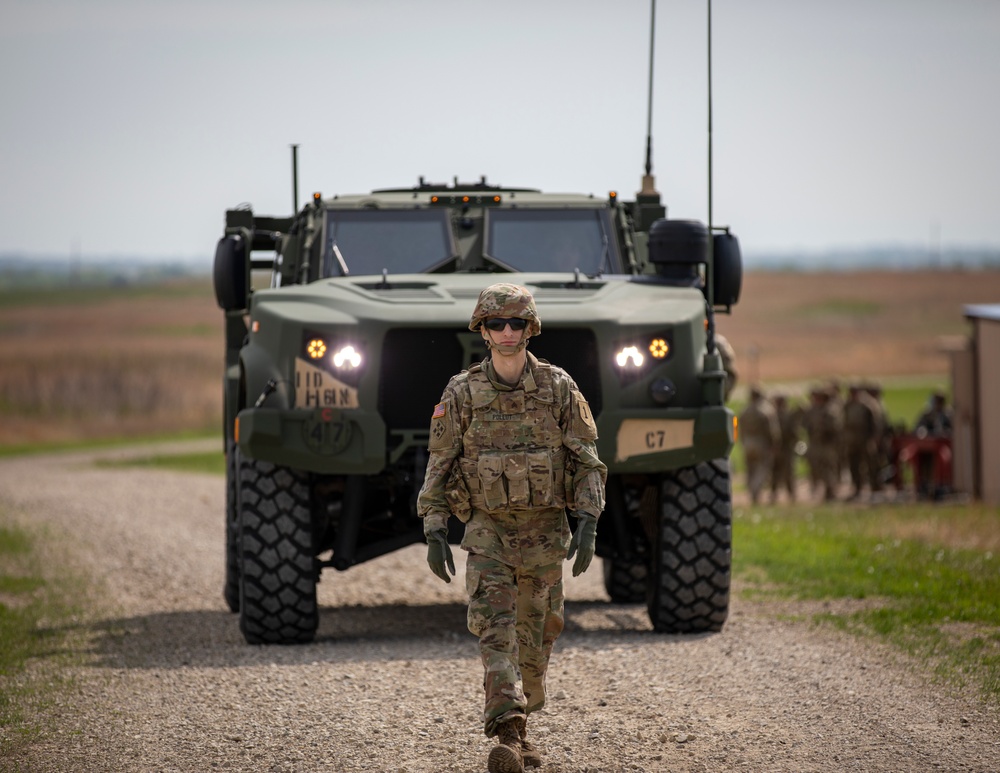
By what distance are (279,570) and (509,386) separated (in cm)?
297

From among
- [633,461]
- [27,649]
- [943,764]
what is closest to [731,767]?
[943,764]

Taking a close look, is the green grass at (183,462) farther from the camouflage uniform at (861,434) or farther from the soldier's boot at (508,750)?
the soldier's boot at (508,750)

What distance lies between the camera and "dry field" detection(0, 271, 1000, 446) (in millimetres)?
40062

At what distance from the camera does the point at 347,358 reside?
836 centimetres

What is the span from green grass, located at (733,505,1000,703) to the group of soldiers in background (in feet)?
18.4

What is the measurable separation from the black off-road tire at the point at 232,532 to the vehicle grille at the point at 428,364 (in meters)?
1.40

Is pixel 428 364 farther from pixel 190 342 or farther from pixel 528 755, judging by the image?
pixel 190 342

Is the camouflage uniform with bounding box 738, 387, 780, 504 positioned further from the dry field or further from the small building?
the dry field

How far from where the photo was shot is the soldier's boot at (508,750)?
226 inches

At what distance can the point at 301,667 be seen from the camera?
26.3 feet

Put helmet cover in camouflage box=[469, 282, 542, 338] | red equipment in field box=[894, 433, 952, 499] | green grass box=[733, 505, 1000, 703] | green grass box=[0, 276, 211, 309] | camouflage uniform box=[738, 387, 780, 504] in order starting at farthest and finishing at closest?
green grass box=[0, 276, 211, 309]
red equipment in field box=[894, 433, 952, 499]
camouflage uniform box=[738, 387, 780, 504]
green grass box=[733, 505, 1000, 703]
helmet cover in camouflage box=[469, 282, 542, 338]

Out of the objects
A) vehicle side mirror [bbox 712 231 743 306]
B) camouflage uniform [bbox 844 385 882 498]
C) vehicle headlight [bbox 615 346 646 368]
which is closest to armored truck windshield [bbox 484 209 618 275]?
vehicle side mirror [bbox 712 231 743 306]

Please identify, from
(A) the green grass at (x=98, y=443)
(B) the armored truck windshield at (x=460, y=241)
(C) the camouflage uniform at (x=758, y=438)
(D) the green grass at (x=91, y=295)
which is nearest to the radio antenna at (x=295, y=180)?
(B) the armored truck windshield at (x=460, y=241)

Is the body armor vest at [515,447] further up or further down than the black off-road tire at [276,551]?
further up
